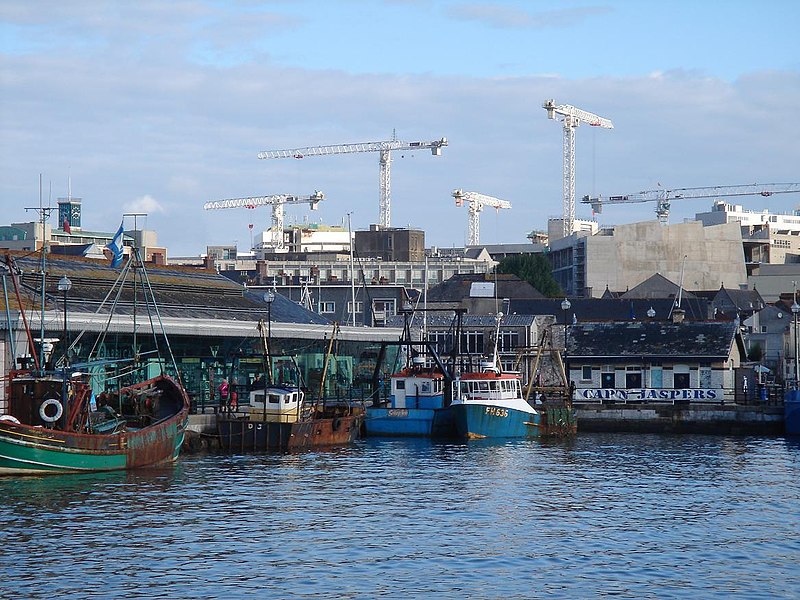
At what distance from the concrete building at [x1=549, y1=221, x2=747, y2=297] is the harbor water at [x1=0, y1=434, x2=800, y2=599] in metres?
122

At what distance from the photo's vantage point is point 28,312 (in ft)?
217

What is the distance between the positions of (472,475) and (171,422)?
1329cm

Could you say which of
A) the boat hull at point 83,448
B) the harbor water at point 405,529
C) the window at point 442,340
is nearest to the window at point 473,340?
the window at point 442,340

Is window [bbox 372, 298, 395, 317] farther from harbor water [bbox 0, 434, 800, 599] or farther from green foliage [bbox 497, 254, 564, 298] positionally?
harbor water [bbox 0, 434, 800, 599]

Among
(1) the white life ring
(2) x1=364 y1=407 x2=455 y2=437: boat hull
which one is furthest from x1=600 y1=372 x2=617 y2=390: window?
(1) the white life ring

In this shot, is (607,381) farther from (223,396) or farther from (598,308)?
(598,308)

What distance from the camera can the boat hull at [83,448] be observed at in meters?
51.9

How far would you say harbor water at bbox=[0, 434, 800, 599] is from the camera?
112 feet

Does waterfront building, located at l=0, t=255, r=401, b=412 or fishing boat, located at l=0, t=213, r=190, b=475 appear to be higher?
waterfront building, located at l=0, t=255, r=401, b=412

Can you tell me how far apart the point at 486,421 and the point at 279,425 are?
14.7 meters

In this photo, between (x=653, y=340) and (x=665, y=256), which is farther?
(x=665, y=256)

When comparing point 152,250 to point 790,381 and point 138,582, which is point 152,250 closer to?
point 790,381

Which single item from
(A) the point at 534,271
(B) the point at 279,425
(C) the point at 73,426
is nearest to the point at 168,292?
(B) the point at 279,425

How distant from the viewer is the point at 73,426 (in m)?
55.6
